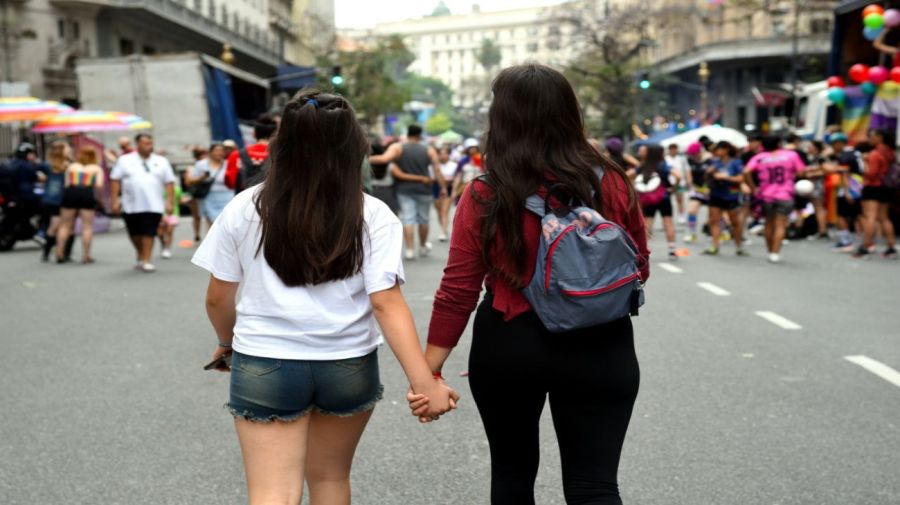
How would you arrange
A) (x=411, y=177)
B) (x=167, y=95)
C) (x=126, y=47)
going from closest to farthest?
(x=411, y=177) → (x=167, y=95) → (x=126, y=47)

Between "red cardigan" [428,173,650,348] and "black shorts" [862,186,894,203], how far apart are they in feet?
42.6

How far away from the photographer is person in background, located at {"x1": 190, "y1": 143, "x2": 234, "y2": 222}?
15375mm

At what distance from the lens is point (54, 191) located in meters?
16.3

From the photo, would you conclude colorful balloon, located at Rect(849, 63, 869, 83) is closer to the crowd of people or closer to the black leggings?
the crowd of people

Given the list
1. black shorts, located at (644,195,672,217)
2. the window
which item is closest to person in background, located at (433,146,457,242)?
black shorts, located at (644,195,672,217)

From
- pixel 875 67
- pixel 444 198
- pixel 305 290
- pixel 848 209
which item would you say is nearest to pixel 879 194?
pixel 848 209

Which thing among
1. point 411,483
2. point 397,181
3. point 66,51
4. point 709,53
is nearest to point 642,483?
point 411,483

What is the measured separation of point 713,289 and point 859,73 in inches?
327

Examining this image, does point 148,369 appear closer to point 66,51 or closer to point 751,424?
point 751,424

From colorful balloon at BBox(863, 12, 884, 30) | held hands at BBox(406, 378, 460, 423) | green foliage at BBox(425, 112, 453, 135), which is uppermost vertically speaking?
colorful balloon at BBox(863, 12, 884, 30)

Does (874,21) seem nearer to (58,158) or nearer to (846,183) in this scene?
(846,183)

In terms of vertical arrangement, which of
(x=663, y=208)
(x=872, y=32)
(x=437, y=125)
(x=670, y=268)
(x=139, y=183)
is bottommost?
(x=437, y=125)

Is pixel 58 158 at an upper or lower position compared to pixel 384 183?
upper

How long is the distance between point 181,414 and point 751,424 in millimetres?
2900
